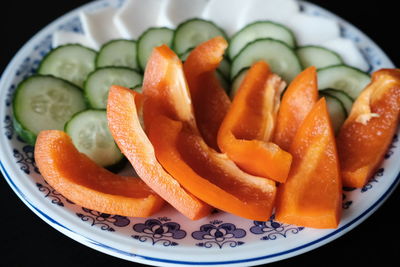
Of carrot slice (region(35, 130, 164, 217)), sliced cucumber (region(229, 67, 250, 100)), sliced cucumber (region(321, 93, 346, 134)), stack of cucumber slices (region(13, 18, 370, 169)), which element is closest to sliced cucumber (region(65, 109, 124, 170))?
stack of cucumber slices (region(13, 18, 370, 169))

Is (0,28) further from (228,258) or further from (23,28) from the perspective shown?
(228,258)

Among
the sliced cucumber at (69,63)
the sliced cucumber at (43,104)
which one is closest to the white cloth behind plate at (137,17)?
the sliced cucumber at (69,63)

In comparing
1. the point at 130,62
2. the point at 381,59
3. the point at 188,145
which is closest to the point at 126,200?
the point at 188,145

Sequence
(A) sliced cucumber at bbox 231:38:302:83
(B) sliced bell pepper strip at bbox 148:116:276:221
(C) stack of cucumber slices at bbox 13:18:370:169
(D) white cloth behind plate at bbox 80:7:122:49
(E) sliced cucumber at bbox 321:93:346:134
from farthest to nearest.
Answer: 1. (D) white cloth behind plate at bbox 80:7:122:49
2. (A) sliced cucumber at bbox 231:38:302:83
3. (E) sliced cucumber at bbox 321:93:346:134
4. (C) stack of cucumber slices at bbox 13:18:370:169
5. (B) sliced bell pepper strip at bbox 148:116:276:221

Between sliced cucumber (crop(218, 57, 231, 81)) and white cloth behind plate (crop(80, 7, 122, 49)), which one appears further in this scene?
white cloth behind plate (crop(80, 7, 122, 49))

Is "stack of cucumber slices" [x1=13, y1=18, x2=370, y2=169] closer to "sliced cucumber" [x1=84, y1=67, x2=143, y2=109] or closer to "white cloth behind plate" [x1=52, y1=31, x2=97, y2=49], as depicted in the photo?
"sliced cucumber" [x1=84, y1=67, x2=143, y2=109]
